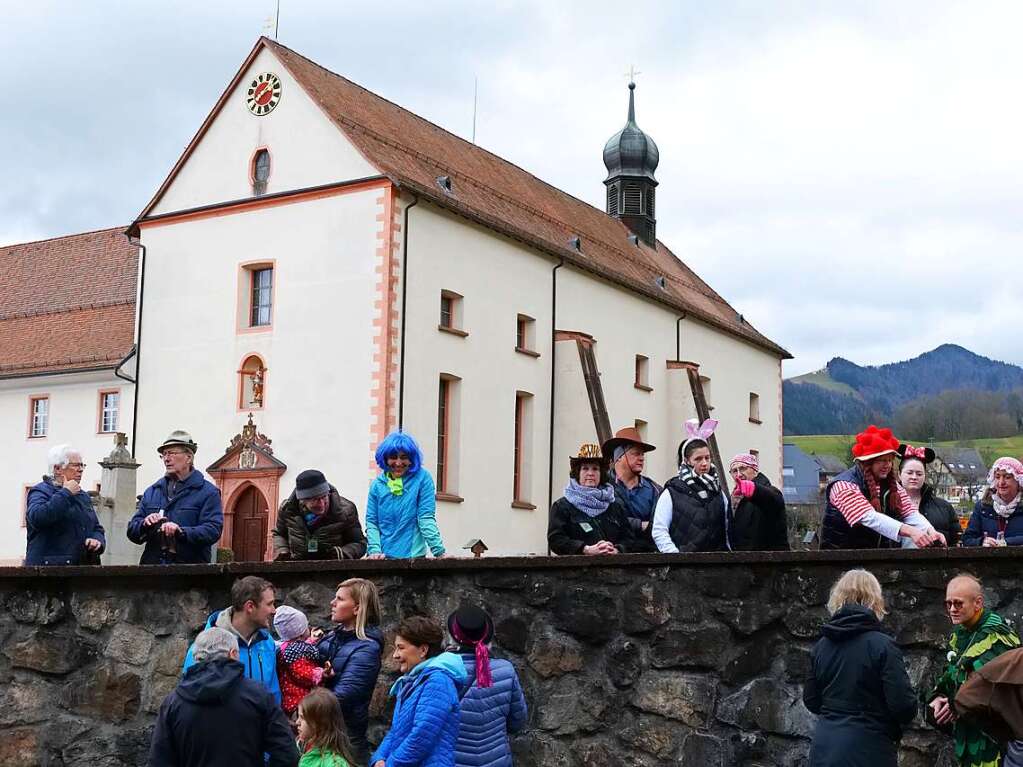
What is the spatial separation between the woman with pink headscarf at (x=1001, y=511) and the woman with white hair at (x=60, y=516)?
534 centimetres

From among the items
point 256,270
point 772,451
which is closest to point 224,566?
point 256,270

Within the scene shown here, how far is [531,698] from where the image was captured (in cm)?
698

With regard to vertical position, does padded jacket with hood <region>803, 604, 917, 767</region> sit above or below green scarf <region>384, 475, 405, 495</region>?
below

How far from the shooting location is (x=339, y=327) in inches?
1107

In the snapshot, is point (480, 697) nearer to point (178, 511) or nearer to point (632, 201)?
point (178, 511)

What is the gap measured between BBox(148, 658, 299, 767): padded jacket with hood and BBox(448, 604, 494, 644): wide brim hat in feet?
2.62

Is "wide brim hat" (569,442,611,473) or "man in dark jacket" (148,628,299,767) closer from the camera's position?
"man in dark jacket" (148,628,299,767)

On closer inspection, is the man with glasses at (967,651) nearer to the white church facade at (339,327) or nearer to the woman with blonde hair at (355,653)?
the woman with blonde hair at (355,653)

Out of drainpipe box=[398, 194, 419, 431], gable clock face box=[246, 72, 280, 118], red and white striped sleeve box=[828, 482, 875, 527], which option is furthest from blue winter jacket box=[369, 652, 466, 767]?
gable clock face box=[246, 72, 280, 118]

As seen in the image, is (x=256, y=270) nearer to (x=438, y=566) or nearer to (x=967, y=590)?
(x=438, y=566)

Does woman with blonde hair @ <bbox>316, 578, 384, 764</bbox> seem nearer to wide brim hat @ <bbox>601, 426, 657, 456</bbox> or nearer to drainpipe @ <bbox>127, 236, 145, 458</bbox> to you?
wide brim hat @ <bbox>601, 426, 657, 456</bbox>

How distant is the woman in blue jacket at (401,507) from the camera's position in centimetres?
843

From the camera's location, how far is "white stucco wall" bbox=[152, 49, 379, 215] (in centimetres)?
2914

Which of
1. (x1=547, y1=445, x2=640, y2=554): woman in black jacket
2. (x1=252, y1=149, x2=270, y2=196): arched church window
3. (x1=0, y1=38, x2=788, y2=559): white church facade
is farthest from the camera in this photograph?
(x1=252, y1=149, x2=270, y2=196): arched church window
